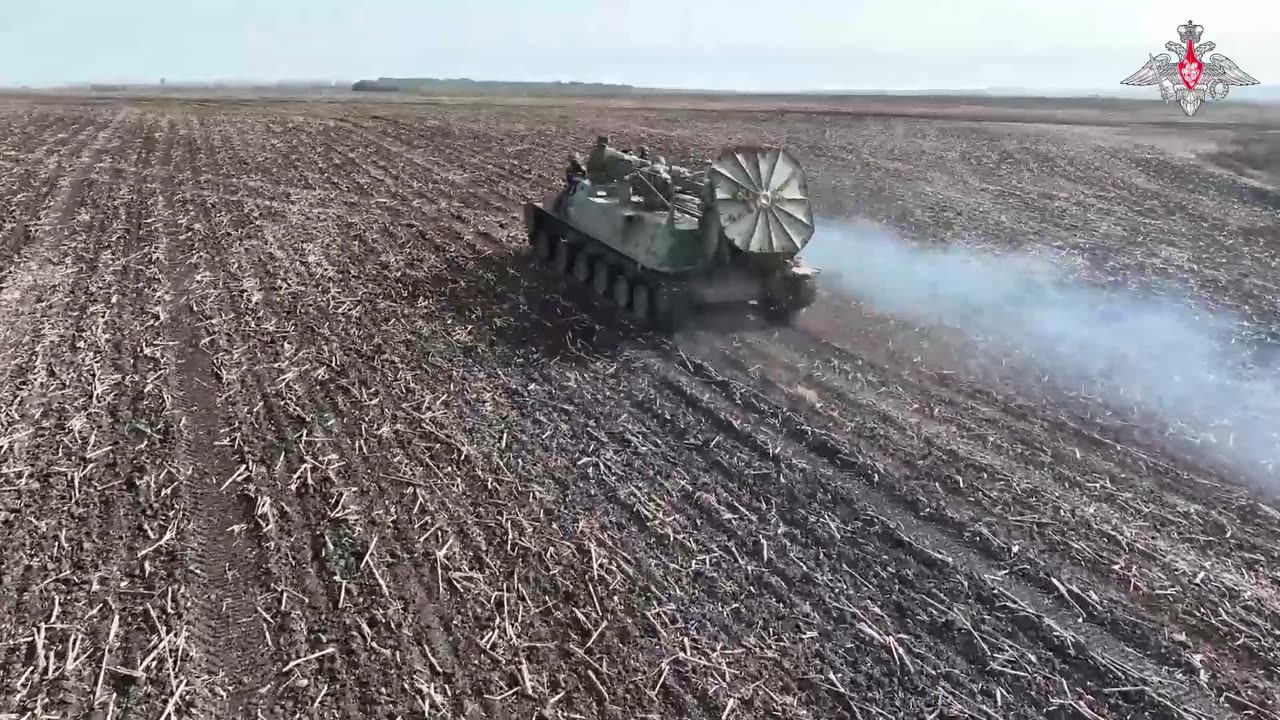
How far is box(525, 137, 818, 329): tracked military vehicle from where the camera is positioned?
12633 mm

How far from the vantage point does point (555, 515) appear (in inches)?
320

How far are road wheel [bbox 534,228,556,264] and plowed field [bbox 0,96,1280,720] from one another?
75 cm

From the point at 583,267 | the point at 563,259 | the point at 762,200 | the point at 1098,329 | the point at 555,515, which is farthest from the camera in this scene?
the point at 563,259

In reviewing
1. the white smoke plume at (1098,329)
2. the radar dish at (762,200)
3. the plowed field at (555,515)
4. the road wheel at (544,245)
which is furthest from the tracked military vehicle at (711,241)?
the white smoke plume at (1098,329)

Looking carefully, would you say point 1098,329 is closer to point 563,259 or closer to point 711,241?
point 711,241

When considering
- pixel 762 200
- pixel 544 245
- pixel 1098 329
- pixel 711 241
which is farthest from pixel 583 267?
pixel 1098 329

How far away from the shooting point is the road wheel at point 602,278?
48.1 feet

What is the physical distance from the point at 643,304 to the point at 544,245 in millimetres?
4257

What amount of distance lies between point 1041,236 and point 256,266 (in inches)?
654

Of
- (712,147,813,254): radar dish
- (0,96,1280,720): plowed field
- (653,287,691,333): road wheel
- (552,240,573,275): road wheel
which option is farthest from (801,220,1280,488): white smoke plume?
(552,240,573,275): road wheel

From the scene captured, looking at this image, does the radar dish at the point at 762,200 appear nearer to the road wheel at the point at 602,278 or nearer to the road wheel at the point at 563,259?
the road wheel at the point at 602,278

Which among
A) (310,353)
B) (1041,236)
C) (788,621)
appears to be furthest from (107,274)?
(1041,236)

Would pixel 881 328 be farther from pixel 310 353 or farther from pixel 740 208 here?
pixel 310 353

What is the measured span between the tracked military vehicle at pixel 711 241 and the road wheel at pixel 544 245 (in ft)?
6.74
